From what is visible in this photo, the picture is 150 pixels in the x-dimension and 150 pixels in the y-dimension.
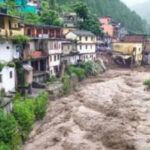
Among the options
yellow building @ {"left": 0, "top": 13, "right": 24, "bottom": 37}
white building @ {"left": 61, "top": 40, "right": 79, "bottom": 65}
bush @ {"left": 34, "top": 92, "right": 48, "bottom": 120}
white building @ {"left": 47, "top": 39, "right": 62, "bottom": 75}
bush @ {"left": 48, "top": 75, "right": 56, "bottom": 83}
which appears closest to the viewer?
bush @ {"left": 34, "top": 92, "right": 48, "bottom": 120}

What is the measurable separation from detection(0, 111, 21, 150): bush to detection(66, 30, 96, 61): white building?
3420 centimetres

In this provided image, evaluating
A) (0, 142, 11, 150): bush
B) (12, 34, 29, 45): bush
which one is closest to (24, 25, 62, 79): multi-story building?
(12, 34, 29, 45): bush

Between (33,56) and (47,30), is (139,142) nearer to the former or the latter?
(33,56)

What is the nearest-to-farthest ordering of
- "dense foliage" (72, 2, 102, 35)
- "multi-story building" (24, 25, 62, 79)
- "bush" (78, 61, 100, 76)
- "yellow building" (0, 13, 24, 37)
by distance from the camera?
"yellow building" (0, 13, 24, 37) → "multi-story building" (24, 25, 62, 79) → "bush" (78, 61, 100, 76) → "dense foliage" (72, 2, 102, 35)

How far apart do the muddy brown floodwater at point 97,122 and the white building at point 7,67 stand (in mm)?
5402

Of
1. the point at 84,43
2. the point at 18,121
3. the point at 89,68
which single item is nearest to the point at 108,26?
the point at 84,43

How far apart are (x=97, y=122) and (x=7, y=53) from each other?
1271cm

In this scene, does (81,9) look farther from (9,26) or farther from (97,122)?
(97,122)

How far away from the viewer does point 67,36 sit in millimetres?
55344

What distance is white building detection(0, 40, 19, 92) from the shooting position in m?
31.2

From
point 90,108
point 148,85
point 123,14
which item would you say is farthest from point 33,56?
point 123,14

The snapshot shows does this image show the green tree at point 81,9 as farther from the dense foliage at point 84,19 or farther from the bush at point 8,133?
the bush at point 8,133

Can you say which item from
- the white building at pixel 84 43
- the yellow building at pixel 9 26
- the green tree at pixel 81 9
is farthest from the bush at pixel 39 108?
the green tree at pixel 81 9

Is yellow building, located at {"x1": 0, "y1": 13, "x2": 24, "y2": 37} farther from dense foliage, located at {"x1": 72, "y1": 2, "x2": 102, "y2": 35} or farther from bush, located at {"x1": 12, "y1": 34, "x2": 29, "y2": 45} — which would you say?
dense foliage, located at {"x1": 72, "y1": 2, "x2": 102, "y2": 35}
